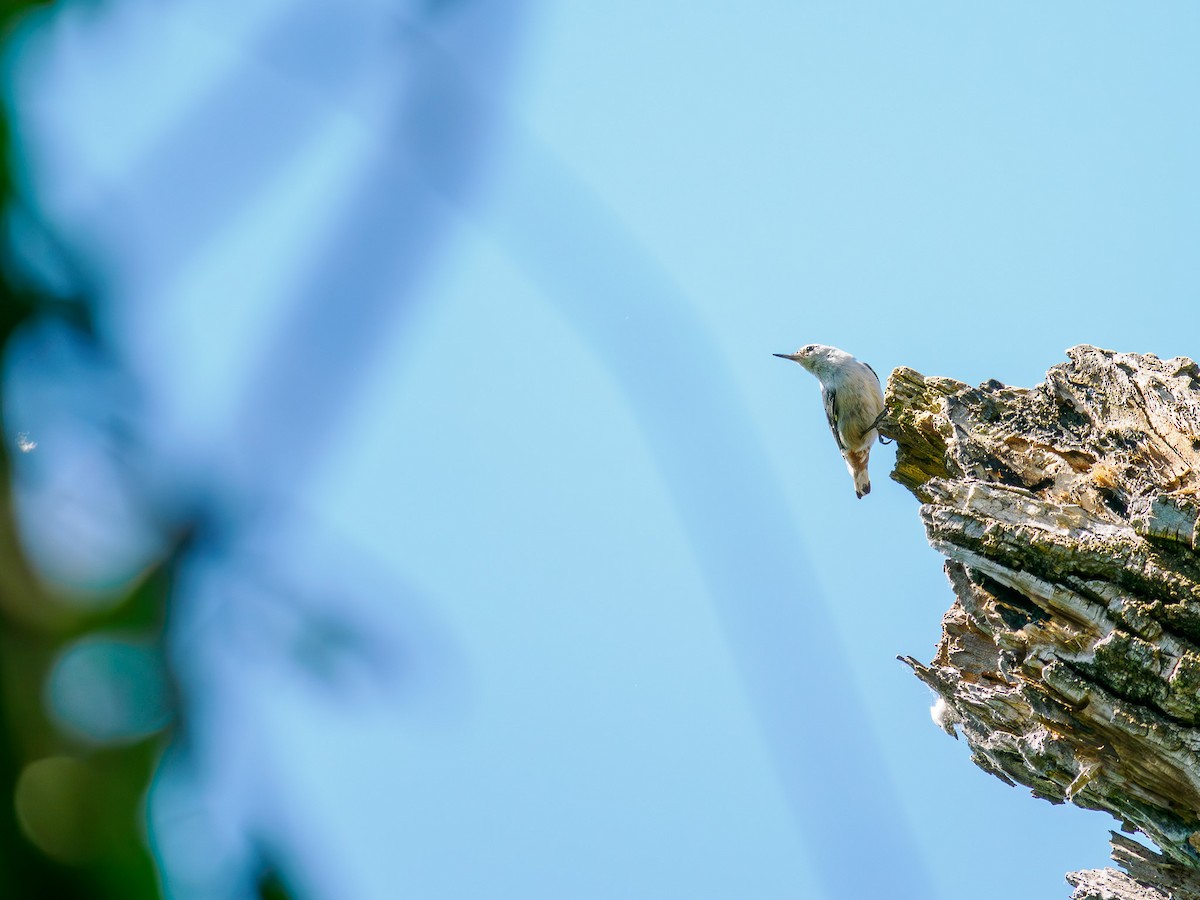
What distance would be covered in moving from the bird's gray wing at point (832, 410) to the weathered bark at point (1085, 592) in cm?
354

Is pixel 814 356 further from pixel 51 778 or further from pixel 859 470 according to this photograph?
pixel 51 778

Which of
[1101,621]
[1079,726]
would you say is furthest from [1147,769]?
[1101,621]

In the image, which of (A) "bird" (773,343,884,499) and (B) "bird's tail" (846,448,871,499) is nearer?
(A) "bird" (773,343,884,499)

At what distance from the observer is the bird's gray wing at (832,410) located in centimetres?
1152

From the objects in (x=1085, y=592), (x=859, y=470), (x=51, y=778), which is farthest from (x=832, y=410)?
(x=51, y=778)

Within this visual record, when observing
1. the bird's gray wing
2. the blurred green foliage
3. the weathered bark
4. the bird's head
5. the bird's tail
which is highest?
the bird's head

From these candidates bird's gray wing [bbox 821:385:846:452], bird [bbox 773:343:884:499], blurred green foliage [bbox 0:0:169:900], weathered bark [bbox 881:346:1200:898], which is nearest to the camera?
blurred green foliage [bbox 0:0:169:900]

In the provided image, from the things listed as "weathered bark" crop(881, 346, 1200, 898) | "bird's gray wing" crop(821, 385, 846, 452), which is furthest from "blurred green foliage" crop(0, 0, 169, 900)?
"bird's gray wing" crop(821, 385, 846, 452)

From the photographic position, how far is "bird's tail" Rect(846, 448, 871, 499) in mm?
11602

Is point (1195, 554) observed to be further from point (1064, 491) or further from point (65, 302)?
point (65, 302)

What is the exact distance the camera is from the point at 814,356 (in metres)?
12.1

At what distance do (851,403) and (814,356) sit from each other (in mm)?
1082

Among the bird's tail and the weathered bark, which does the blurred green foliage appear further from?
the bird's tail

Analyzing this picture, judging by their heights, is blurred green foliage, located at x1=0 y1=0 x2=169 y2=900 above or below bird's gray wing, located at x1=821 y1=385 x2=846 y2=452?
below
